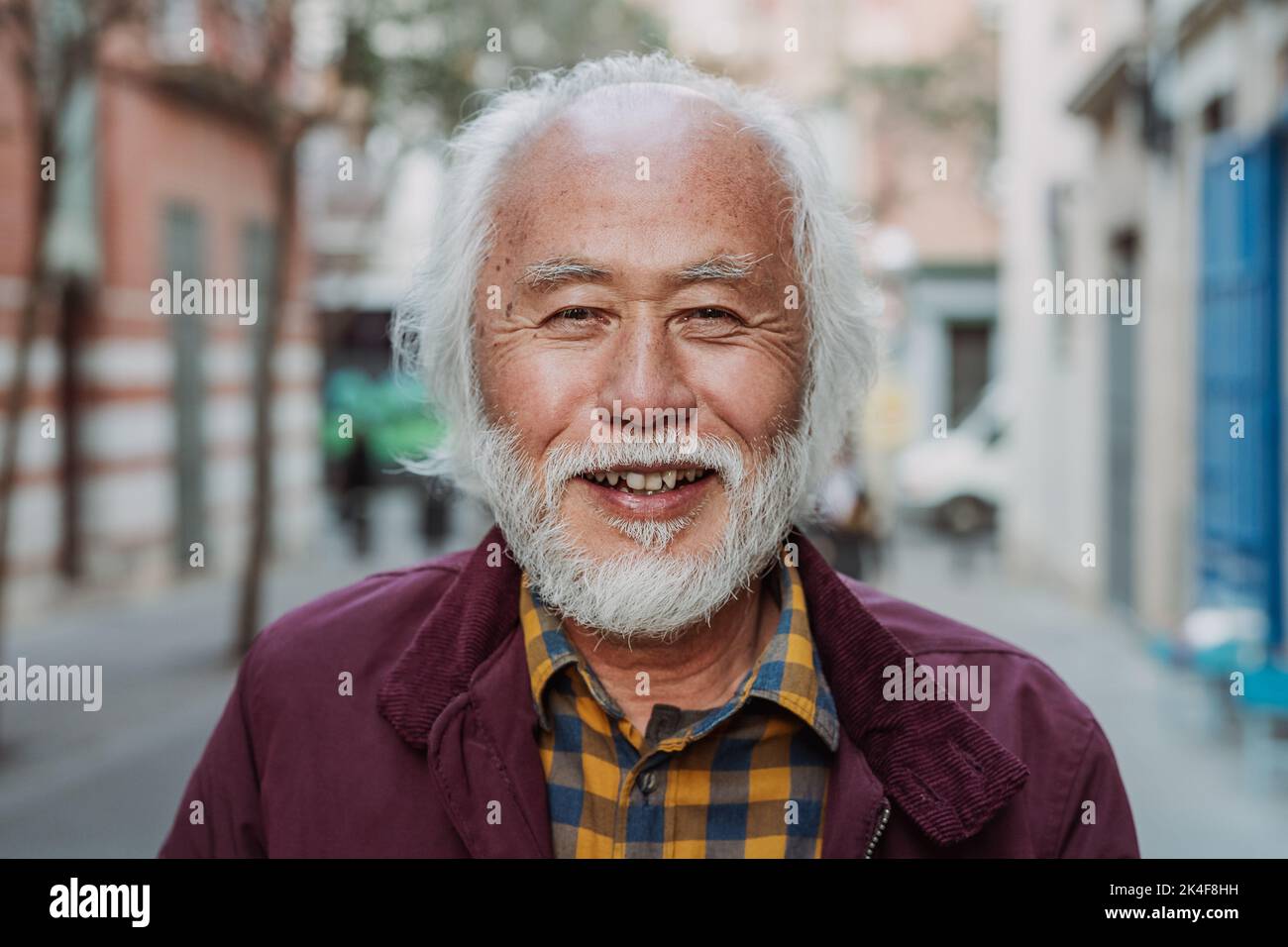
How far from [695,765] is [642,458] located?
42cm

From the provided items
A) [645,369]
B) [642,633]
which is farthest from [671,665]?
[645,369]

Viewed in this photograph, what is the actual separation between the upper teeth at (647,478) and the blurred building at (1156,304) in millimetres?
4682

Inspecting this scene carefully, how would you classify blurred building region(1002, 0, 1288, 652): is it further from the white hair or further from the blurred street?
the white hair

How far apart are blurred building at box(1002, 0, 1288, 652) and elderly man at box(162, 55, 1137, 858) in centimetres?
455

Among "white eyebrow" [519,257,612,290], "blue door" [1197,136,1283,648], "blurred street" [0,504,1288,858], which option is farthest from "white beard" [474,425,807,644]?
"blue door" [1197,136,1283,648]

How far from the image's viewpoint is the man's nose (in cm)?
193

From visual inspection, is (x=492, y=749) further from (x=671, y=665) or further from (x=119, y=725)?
(x=119, y=725)

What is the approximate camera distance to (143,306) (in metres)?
13.6

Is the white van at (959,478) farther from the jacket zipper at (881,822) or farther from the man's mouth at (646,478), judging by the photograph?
the jacket zipper at (881,822)

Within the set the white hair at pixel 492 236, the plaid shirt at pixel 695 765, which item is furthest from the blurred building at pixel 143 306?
the plaid shirt at pixel 695 765

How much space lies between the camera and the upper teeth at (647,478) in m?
2.01

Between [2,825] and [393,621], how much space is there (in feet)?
15.4
